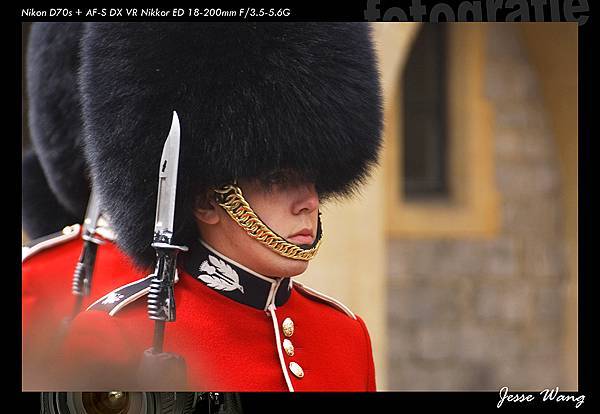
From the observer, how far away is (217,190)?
2.44m

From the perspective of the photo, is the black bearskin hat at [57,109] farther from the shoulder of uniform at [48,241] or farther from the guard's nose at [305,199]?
the guard's nose at [305,199]

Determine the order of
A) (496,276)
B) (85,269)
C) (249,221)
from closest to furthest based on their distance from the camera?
(249,221), (85,269), (496,276)

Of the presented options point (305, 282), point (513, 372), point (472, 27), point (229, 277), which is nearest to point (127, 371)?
point (229, 277)

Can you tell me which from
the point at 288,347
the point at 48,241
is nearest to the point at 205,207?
the point at 288,347

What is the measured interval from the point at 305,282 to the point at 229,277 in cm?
34

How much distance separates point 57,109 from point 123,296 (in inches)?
24.9

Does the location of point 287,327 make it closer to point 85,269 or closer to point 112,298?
point 112,298

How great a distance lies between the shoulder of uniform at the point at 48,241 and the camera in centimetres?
287

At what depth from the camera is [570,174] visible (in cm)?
460

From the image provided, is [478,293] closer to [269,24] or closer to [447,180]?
[447,180]

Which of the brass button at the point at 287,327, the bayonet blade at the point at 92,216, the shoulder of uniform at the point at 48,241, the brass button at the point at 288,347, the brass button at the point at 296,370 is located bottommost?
the brass button at the point at 296,370

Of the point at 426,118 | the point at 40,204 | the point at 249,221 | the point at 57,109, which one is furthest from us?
the point at 426,118

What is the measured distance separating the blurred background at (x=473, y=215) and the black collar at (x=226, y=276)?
228 cm

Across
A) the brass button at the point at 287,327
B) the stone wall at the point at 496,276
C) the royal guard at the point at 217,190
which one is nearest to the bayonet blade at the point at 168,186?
the royal guard at the point at 217,190
